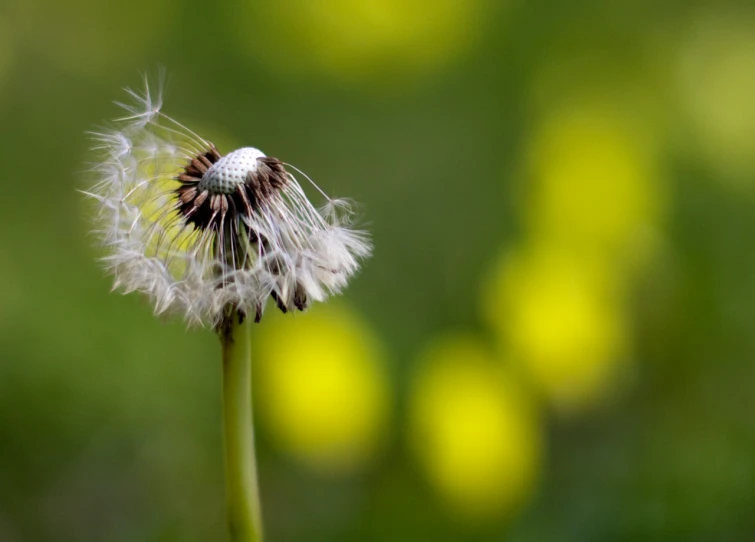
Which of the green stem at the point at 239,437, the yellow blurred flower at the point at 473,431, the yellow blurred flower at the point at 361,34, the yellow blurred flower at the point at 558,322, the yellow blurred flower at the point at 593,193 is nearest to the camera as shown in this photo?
the green stem at the point at 239,437

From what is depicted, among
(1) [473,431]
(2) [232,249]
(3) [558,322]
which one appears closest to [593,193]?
(3) [558,322]

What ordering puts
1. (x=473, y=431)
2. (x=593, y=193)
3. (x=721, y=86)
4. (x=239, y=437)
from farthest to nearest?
(x=721, y=86)
(x=593, y=193)
(x=473, y=431)
(x=239, y=437)

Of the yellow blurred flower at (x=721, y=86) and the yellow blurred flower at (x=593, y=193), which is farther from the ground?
the yellow blurred flower at (x=721, y=86)

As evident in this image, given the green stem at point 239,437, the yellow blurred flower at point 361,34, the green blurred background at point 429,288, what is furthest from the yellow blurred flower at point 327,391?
the green stem at point 239,437

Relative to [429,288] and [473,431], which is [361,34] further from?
[473,431]

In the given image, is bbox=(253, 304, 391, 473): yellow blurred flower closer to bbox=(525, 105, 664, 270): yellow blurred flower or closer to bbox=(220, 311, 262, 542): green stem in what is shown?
bbox=(525, 105, 664, 270): yellow blurred flower

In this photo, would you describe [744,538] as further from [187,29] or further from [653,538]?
[187,29]

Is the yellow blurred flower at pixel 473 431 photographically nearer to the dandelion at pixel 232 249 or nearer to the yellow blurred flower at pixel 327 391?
the yellow blurred flower at pixel 327 391
